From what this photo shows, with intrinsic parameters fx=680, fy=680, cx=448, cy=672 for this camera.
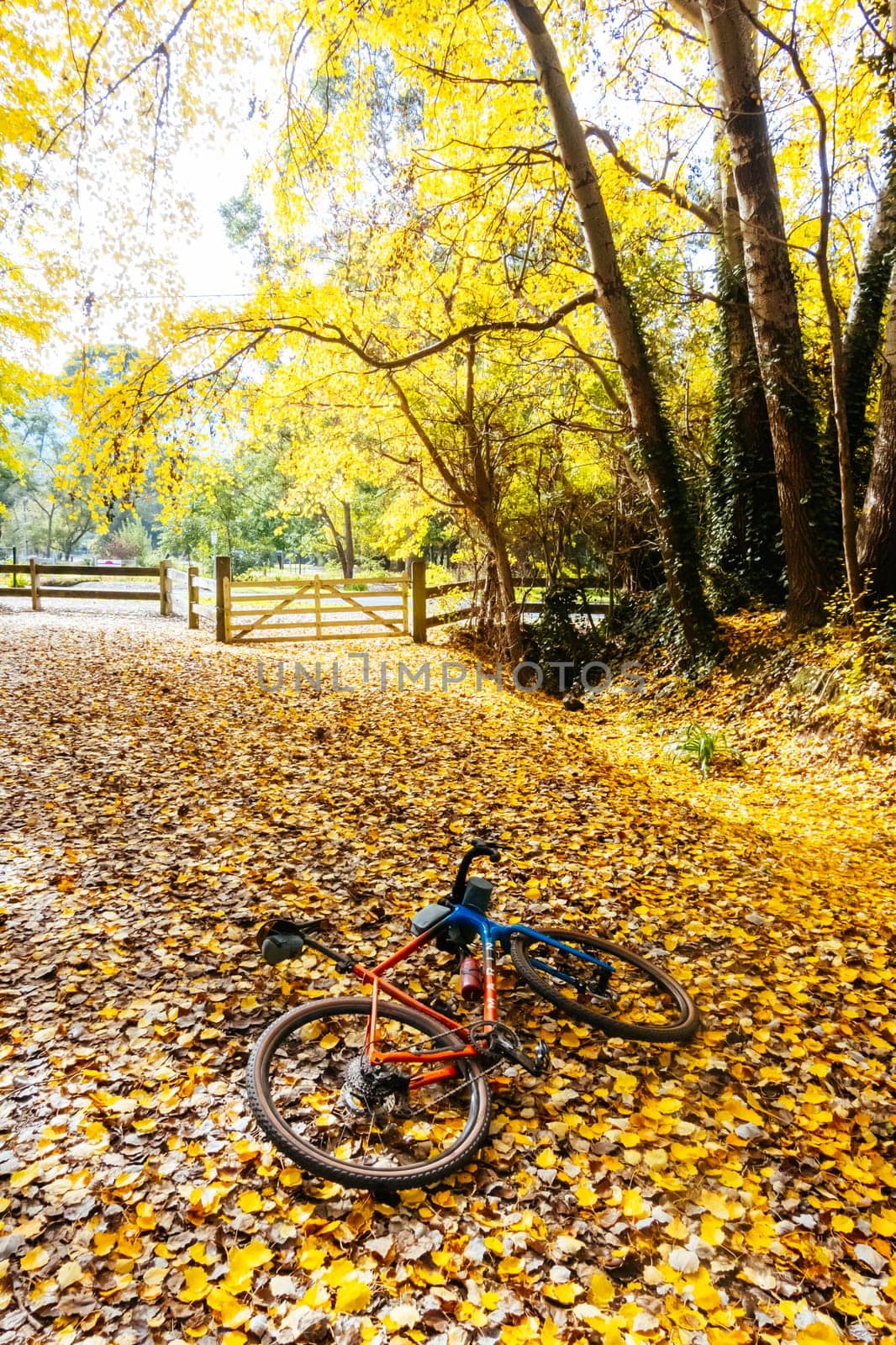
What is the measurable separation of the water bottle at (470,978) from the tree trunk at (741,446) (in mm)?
8213

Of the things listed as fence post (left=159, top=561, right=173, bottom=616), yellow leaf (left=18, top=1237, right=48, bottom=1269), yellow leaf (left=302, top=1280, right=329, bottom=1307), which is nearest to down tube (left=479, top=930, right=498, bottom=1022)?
yellow leaf (left=302, top=1280, right=329, bottom=1307)

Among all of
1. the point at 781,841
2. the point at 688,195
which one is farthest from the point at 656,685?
the point at 688,195

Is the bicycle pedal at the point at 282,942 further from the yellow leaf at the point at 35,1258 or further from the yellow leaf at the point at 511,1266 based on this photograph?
the yellow leaf at the point at 511,1266

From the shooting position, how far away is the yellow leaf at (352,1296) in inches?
78.7

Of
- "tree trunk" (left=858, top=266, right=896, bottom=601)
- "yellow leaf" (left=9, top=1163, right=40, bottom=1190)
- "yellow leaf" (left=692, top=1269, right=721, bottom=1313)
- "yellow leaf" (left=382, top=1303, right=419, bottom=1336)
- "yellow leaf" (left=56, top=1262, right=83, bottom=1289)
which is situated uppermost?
"tree trunk" (left=858, top=266, right=896, bottom=601)

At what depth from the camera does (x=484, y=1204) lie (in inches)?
92.9

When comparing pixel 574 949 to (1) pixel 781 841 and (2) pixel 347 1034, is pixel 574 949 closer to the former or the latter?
(2) pixel 347 1034

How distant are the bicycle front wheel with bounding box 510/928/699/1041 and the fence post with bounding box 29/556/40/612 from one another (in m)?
17.1

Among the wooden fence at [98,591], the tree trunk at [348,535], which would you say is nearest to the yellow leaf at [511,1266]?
the wooden fence at [98,591]

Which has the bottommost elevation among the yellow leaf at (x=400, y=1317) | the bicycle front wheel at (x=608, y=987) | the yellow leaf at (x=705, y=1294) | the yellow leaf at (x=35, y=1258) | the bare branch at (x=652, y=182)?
the yellow leaf at (x=705, y=1294)

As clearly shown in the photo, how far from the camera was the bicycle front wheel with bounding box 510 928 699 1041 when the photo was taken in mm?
3113

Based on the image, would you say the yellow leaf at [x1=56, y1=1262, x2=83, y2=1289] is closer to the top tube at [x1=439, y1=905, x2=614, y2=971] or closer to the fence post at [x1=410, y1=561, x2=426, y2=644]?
the top tube at [x1=439, y1=905, x2=614, y2=971]

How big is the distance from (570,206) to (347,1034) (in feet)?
36.8

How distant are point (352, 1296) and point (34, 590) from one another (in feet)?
59.0
